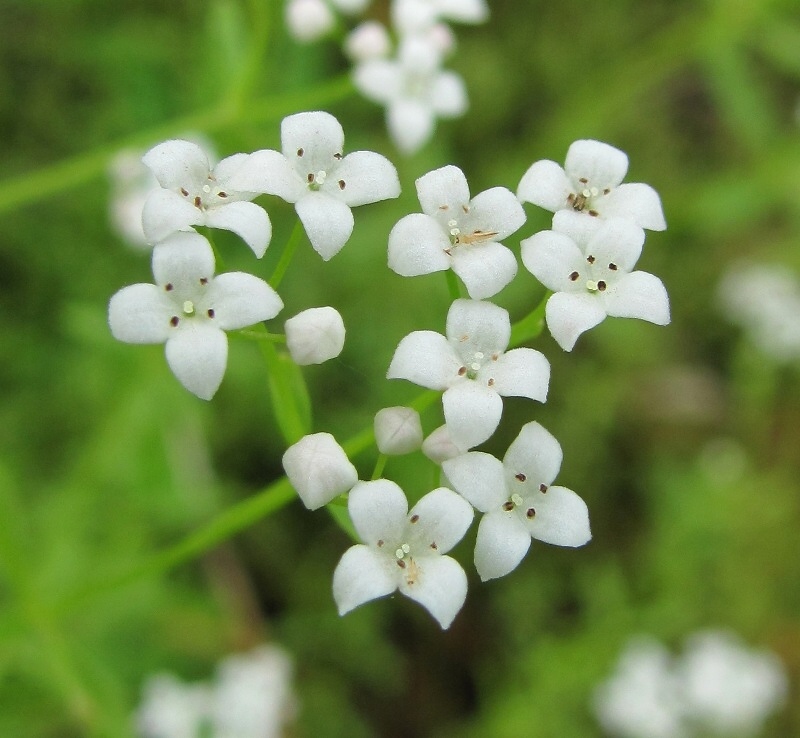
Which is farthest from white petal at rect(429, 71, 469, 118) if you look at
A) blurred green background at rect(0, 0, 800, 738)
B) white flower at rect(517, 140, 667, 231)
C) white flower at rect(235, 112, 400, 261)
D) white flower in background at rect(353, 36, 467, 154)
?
white flower at rect(235, 112, 400, 261)

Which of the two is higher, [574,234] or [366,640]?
[574,234]

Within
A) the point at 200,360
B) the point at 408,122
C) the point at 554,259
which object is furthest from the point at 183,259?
the point at 408,122

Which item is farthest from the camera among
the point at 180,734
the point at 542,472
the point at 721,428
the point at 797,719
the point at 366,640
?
the point at 721,428

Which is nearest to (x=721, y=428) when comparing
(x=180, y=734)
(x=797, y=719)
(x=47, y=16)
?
(x=797, y=719)

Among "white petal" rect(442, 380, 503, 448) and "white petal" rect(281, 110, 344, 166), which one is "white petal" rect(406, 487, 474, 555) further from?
"white petal" rect(281, 110, 344, 166)

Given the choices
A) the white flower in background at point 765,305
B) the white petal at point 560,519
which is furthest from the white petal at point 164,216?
the white flower in background at point 765,305

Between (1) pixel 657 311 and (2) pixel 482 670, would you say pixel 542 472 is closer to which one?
(1) pixel 657 311
